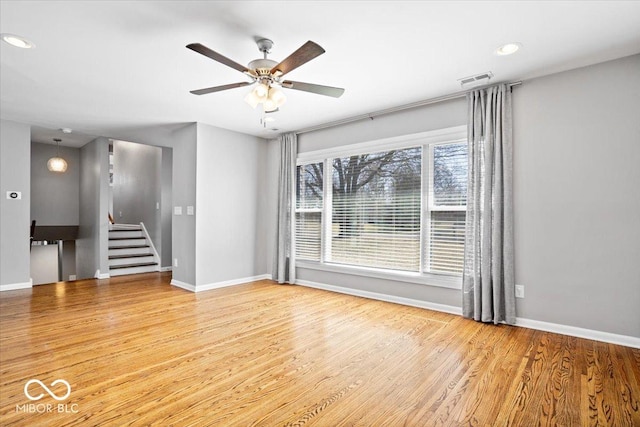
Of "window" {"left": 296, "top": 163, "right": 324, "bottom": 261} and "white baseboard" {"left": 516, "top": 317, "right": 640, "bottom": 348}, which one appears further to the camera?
"window" {"left": 296, "top": 163, "right": 324, "bottom": 261}

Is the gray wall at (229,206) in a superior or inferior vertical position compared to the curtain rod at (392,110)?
inferior

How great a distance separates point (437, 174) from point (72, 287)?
6041mm

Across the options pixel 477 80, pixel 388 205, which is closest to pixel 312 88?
pixel 477 80

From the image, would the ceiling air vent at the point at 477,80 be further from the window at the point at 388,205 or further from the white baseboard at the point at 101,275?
the white baseboard at the point at 101,275

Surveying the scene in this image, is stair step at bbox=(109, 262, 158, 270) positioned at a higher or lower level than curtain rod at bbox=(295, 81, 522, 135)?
lower

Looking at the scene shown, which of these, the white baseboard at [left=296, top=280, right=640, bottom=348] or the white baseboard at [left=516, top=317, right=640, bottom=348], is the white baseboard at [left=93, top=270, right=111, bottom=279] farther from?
the white baseboard at [left=516, top=317, right=640, bottom=348]

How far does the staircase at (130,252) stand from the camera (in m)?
6.93

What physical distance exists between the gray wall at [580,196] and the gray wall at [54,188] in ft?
29.3

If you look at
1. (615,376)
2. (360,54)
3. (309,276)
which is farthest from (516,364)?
(309,276)

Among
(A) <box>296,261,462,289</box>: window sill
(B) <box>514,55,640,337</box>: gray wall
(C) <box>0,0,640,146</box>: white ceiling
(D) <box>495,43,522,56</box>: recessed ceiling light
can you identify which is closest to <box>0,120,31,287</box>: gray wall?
(C) <box>0,0,640,146</box>: white ceiling

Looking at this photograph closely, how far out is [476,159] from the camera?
3.72 metres

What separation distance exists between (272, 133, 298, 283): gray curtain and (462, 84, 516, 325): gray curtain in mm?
2916

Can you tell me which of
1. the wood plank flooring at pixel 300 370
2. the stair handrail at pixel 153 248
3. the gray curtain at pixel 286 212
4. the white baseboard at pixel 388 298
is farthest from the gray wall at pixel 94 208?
the white baseboard at pixel 388 298

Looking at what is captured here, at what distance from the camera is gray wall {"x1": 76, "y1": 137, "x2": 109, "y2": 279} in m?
6.44
